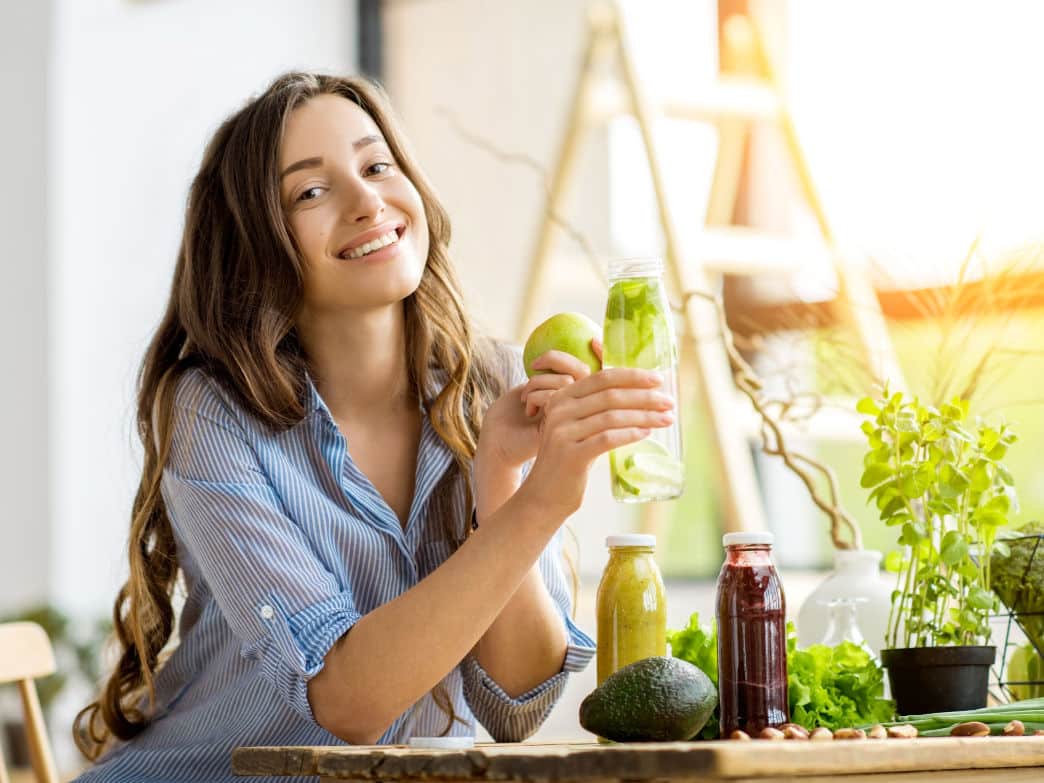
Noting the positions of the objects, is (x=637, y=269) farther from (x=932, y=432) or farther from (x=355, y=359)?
(x=355, y=359)

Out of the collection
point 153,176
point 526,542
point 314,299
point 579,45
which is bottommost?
point 526,542

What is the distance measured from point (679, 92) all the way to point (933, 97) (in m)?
0.90

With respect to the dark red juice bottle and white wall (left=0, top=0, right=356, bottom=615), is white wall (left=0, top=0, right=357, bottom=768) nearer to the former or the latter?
white wall (left=0, top=0, right=356, bottom=615)

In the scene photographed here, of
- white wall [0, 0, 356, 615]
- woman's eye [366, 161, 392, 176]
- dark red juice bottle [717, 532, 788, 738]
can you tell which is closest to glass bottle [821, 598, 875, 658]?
dark red juice bottle [717, 532, 788, 738]

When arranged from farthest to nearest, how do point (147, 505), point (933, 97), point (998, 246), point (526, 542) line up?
point (933, 97), point (998, 246), point (147, 505), point (526, 542)

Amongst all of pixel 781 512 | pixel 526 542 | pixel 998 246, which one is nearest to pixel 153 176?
pixel 781 512

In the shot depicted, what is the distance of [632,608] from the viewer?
1.27 m

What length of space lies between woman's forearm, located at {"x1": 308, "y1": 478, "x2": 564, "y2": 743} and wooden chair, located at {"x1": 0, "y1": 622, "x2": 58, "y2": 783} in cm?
63

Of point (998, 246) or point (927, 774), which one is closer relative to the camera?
point (927, 774)

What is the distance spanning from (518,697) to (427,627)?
31 centimetres

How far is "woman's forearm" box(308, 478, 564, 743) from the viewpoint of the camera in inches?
50.1

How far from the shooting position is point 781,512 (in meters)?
3.64

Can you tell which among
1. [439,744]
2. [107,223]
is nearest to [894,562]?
[439,744]

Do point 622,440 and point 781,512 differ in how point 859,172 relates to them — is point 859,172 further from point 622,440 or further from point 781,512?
point 622,440
